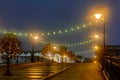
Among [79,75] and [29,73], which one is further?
[29,73]

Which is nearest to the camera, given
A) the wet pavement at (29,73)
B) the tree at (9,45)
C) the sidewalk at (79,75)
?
the wet pavement at (29,73)

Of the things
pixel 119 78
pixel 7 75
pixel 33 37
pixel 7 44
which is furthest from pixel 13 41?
pixel 33 37

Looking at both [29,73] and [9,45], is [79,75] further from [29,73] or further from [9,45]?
[9,45]

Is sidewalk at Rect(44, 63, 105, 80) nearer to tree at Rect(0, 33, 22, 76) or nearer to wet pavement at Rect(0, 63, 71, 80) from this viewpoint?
wet pavement at Rect(0, 63, 71, 80)

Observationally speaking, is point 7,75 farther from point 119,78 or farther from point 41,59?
point 41,59

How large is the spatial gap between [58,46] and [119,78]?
8945cm

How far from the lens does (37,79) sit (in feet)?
71.8

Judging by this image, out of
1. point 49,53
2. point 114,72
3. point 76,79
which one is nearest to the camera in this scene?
point 114,72

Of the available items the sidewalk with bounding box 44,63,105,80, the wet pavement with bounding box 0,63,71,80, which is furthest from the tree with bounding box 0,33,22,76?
the sidewalk with bounding box 44,63,105,80

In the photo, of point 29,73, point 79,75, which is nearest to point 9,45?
point 29,73

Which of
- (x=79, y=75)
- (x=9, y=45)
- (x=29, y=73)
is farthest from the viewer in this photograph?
(x=29, y=73)

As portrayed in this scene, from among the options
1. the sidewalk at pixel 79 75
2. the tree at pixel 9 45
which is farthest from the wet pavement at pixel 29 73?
the tree at pixel 9 45

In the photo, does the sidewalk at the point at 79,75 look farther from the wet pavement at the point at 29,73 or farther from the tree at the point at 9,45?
the tree at the point at 9,45

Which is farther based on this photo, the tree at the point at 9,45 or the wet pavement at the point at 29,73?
the tree at the point at 9,45
